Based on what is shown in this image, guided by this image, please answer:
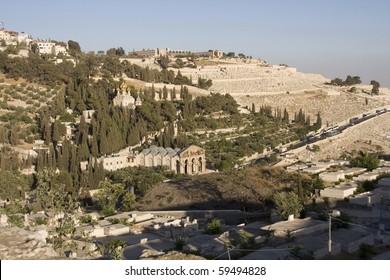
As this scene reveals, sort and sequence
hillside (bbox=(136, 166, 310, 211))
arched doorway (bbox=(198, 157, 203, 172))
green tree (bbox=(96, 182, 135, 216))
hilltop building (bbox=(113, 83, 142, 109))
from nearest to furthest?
hillside (bbox=(136, 166, 310, 211)) < green tree (bbox=(96, 182, 135, 216)) < arched doorway (bbox=(198, 157, 203, 172)) < hilltop building (bbox=(113, 83, 142, 109))

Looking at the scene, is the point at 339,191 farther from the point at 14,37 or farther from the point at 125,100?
the point at 14,37

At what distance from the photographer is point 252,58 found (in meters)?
86.6

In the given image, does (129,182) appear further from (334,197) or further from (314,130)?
(314,130)

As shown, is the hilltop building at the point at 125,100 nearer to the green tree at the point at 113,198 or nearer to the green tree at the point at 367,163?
the green tree at the point at 113,198

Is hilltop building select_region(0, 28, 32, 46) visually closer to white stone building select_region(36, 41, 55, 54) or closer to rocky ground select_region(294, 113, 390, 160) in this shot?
white stone building select_region(36, 41, 55, 54)

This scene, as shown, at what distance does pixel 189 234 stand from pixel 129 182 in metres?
12.4

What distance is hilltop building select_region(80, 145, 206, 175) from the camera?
32.0 m

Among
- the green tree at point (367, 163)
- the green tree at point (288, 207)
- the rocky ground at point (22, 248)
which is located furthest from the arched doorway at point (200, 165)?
the rocky ground at point (22, 248)

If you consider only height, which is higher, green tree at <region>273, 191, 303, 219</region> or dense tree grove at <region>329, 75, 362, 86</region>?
dense tree grove at <region>329, 75, 362, 86</region>

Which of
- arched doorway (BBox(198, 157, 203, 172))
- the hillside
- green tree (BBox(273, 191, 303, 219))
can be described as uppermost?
green tree (BBox(273, 191, 303, 219))

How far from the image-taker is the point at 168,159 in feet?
106

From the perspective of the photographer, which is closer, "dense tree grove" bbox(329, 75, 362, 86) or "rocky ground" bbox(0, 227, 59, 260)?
"rocky ground" bbox(0, 227, 59, 260)

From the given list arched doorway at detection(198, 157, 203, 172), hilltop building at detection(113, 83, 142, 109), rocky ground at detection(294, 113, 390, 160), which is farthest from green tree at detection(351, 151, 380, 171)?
hilltop building at detection(113, 83, 142, 109)

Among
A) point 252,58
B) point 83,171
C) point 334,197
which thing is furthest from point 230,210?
point 252,58
